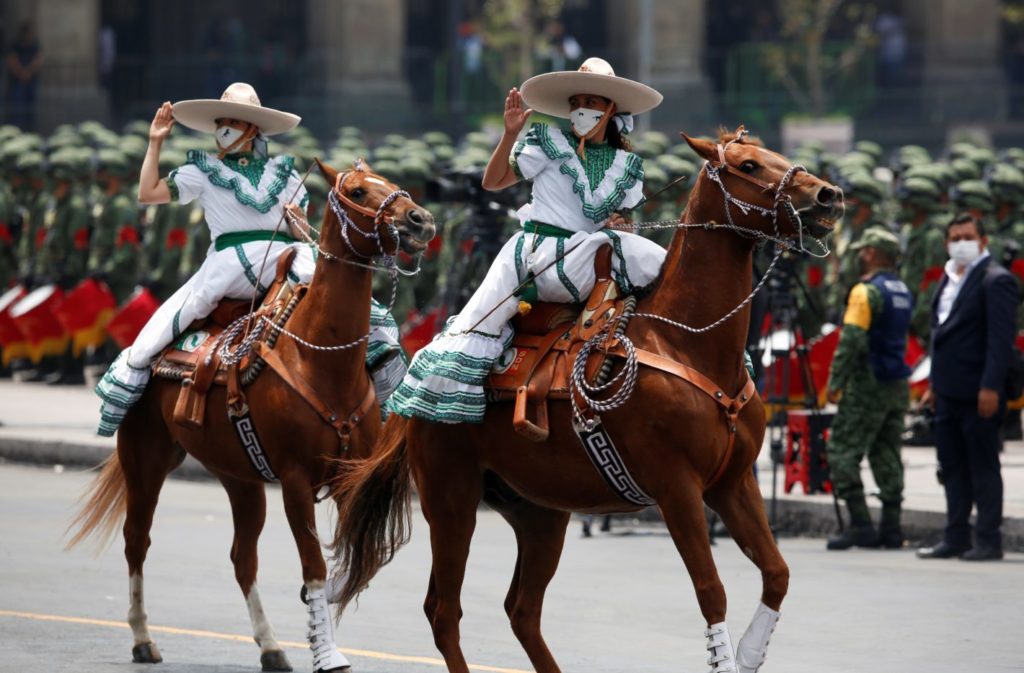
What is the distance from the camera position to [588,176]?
8.88m

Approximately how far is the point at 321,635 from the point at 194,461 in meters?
9.16

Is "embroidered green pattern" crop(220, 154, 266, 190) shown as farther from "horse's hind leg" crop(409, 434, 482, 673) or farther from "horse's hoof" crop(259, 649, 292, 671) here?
"horse's hoof" crop(259, 649, 292, 671)

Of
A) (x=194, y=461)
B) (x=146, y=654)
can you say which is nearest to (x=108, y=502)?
(x=146, y=654)

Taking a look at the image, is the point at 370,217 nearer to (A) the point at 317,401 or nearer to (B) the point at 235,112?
(A) the point at 317,401

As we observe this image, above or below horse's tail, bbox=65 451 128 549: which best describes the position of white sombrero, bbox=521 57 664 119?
above

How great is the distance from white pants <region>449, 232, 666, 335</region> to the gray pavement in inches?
229

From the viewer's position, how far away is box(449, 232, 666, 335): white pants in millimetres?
8727

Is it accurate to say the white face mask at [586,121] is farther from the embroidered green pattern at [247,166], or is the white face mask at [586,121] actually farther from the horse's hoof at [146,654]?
the horse's hoof at [146,654]

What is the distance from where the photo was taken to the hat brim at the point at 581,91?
8938 mm

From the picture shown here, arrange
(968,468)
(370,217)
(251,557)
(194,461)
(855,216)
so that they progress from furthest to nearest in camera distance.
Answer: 1. (194,461)
2. (855,216)
3. (968,468)
4. (251,557)
5. (370,217)

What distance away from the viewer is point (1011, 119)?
1457 inches

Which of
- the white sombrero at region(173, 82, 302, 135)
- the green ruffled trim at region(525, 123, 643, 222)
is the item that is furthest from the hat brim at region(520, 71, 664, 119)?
the white sombrero at region(173, 82, 302, 135)

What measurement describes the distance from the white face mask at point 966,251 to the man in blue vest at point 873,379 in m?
0.48

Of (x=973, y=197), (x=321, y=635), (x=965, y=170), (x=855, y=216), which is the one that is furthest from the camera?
(x=965, y=170)
